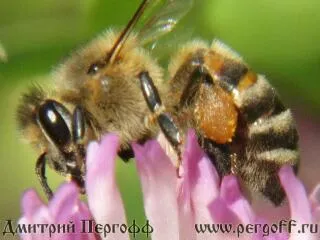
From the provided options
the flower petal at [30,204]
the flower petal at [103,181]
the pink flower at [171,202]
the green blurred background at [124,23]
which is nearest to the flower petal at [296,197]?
the pink flower at [171,202]

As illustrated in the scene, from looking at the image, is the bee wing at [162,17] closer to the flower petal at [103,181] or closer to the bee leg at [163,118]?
the bee leg at [163,118]

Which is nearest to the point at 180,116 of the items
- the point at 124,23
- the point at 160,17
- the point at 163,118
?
the point at 163,118

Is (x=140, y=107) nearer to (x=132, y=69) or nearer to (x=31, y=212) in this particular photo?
(x=132, y=69)

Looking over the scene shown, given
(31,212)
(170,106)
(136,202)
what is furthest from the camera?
(136,202)

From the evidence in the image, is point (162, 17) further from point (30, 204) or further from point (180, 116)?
point (30, 204)

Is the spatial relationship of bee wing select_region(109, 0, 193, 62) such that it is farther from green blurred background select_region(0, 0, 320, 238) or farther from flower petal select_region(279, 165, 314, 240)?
green blurred background select_region(0, 0, 320, 238)

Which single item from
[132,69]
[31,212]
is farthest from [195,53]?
[31,212]
